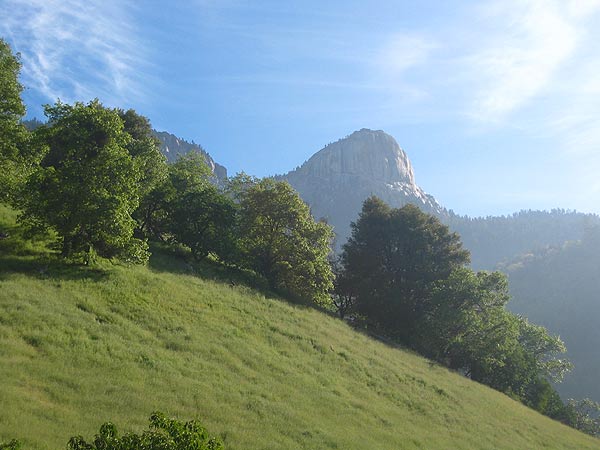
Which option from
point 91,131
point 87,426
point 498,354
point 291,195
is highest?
point 291,195

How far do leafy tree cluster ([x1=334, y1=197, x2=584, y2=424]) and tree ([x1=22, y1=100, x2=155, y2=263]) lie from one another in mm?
37524

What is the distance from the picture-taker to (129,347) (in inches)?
848

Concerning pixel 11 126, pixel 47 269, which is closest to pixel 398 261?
pixel 47 269

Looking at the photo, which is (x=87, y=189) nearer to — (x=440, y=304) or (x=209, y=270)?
(x=209, y=270)

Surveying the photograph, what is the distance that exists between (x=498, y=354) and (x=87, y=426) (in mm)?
50944

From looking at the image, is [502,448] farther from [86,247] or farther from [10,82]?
[10,82]

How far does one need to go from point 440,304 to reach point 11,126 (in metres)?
47.3

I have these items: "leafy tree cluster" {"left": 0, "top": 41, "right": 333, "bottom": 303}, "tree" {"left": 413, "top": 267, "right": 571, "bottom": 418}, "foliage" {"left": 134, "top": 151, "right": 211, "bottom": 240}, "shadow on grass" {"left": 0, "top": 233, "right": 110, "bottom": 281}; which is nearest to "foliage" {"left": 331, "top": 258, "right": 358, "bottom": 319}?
"tree" {"left": 413, "top": 267, "right": 571, "bottom": 418}

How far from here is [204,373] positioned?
22.0 meters

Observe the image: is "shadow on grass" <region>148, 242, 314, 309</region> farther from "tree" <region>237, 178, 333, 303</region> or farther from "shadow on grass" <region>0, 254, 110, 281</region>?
"shadow on grass" <region>0, 254, 110, 281</region>

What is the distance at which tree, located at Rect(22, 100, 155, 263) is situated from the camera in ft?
91.5

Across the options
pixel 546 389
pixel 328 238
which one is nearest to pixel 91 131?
pixel 328 238

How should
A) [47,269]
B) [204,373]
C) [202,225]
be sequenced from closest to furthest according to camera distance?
[204,373] < [47,269] < [202,225]

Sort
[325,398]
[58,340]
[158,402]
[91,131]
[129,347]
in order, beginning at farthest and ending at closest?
1. [91,131]
2. [325,398]
3. [129,347]
4. [58,340]
5. [158,402]
